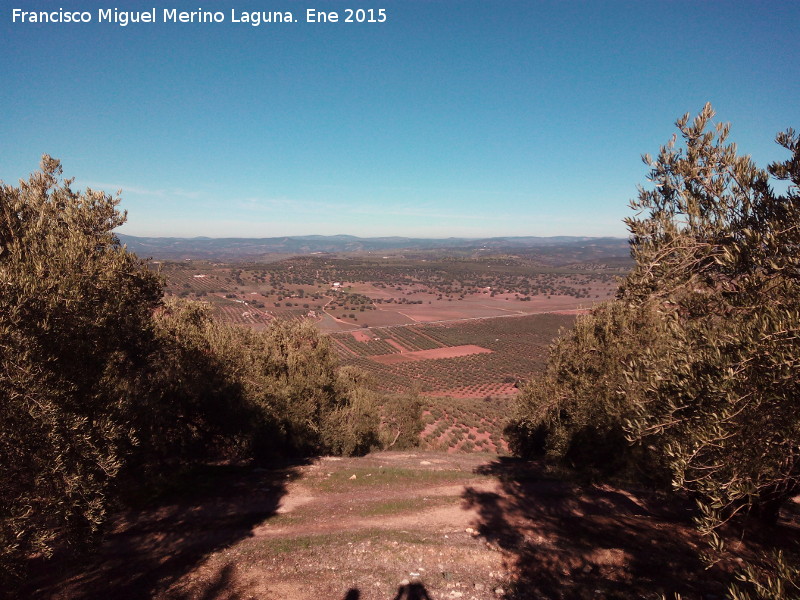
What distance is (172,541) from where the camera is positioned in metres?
11.5

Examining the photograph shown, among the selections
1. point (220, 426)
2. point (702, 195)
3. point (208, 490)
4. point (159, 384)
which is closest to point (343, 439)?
point (220, 426)

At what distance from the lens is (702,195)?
7695mm

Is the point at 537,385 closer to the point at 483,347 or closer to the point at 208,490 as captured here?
the point at 208,490

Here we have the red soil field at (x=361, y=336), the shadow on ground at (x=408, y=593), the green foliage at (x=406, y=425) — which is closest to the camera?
the shadow on ground at (x=408, y=593)

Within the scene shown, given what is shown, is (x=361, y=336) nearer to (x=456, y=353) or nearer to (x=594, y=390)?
(x=456, y=353)

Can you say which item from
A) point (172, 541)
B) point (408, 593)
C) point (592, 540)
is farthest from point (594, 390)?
point (172, 541)

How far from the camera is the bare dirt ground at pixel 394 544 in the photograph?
8.95m

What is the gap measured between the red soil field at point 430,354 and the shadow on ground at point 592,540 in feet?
230

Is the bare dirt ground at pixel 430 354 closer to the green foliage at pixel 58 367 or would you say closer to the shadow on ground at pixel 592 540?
the shadow on ground at pixel 592 540

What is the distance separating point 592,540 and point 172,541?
12.5m

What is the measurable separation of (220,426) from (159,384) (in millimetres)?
5071

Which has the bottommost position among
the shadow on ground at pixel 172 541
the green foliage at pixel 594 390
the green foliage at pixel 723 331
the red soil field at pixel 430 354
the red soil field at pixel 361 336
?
the red soil field at pixel 430 354

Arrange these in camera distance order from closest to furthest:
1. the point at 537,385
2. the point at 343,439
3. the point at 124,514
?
the point at 124,514 < the point at 537,385 < the point at 343,439

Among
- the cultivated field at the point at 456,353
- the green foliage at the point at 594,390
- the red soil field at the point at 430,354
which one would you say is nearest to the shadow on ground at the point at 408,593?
the green foliage at the point at 594,390
